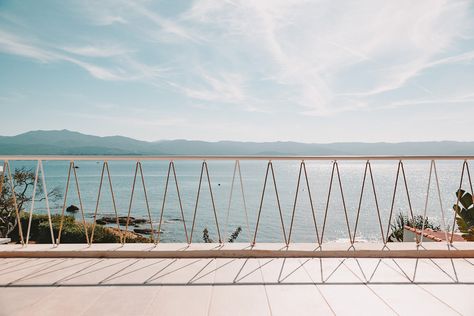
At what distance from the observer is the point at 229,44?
8.92 m

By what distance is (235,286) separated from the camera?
2529 mm

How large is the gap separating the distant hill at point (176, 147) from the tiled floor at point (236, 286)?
87.0m

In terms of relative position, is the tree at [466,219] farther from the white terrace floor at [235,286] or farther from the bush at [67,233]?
the bush at [67,233]

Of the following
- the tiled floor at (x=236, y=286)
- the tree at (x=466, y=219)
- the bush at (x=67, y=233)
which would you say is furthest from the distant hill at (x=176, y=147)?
the tiled floor at (x=236, y=286)

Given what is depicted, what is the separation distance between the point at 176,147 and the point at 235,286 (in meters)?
116

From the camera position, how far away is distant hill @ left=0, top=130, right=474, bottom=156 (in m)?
97.8

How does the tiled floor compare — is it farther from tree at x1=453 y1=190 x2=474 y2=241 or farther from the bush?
the bush

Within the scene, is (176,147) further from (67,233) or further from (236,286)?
(236,286)

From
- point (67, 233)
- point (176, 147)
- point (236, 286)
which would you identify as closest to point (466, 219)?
point (236, 286)

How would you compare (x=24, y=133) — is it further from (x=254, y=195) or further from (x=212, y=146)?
(x=254, y=195)

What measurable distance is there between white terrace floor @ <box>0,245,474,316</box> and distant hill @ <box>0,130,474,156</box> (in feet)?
285

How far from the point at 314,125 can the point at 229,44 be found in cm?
4827

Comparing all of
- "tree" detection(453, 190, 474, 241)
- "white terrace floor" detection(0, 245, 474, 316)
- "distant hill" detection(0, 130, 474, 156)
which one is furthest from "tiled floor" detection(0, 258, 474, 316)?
"distant hill" detection(0, 130, 474, 156)

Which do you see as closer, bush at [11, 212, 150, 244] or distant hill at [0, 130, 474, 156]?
bush at [11, 212, 150, 244]
